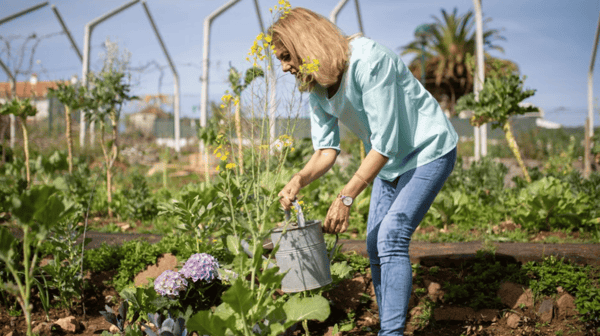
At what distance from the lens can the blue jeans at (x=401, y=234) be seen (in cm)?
166

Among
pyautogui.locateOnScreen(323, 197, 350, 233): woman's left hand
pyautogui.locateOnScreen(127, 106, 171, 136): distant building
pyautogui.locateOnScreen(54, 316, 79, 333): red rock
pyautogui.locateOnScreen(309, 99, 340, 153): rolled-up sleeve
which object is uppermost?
pyautogui.locateOnScreen(127, 106, 171, 136): distant building

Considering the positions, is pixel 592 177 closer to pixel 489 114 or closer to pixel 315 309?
pixel 489 114

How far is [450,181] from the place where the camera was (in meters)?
4.73

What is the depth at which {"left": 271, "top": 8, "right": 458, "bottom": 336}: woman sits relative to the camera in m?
1.63

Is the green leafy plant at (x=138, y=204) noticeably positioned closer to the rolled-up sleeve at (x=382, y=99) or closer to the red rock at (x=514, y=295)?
the red rock at (x=514, y=295)

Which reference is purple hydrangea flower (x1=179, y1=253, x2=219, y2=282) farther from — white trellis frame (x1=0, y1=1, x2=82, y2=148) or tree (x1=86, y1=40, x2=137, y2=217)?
white trellis frame (x1=0, y1=1, x2=82, y2=148)

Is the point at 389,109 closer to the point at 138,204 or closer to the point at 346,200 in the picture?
the point at 346,200

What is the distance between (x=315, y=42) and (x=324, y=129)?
1.49ft

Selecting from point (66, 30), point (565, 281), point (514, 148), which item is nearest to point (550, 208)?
point (514, 148)

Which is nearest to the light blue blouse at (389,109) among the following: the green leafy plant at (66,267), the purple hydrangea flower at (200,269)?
the purple hydrangea flower at (200,269)

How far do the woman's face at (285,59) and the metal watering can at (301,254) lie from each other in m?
0.49

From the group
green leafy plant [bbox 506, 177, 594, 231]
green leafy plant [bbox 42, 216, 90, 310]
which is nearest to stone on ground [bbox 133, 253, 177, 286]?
green leafy plant [bbox 42, 216, 90, 310]

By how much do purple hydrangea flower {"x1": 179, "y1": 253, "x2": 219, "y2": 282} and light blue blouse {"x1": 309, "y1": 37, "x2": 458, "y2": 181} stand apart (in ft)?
2.63

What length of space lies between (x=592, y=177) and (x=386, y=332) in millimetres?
3388
